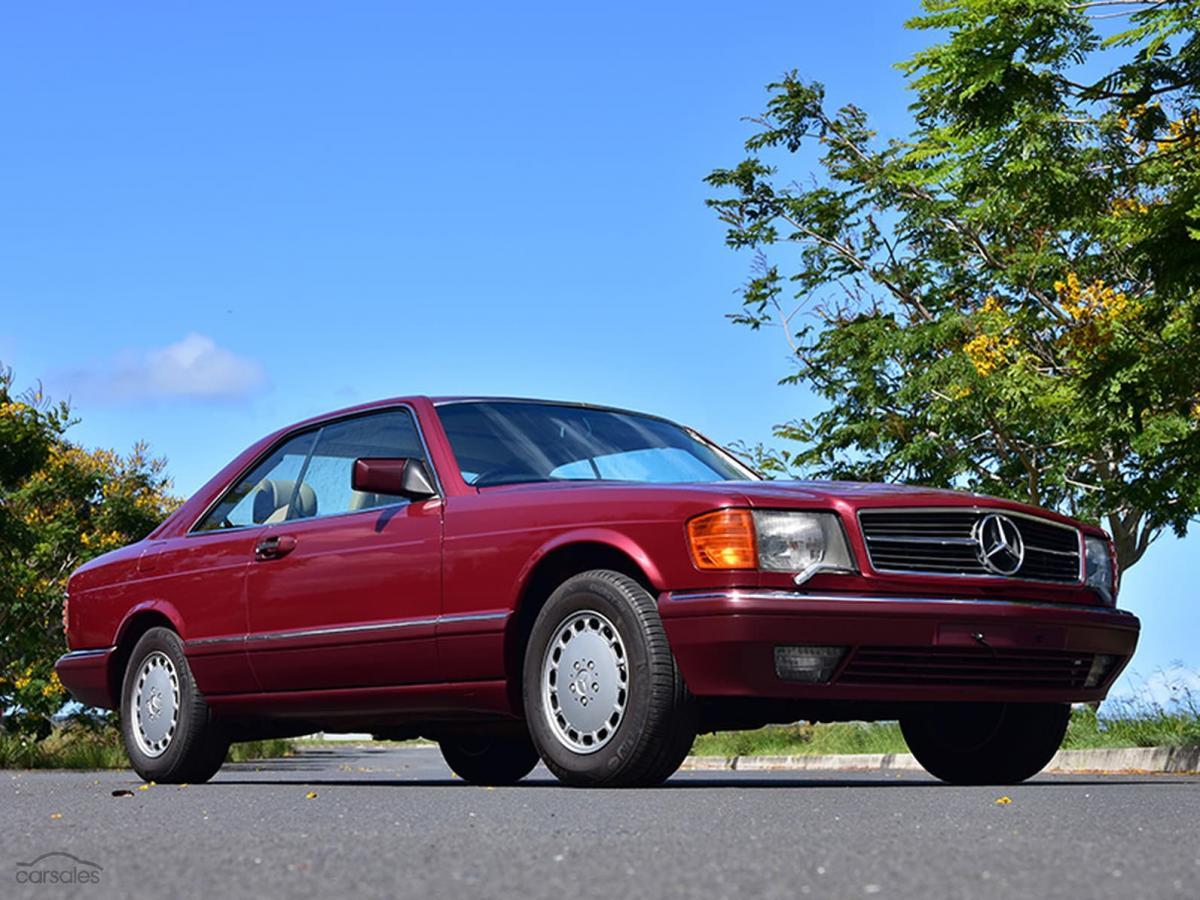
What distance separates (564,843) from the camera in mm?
4398

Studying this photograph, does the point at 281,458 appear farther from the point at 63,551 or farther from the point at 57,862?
the point at 63,551

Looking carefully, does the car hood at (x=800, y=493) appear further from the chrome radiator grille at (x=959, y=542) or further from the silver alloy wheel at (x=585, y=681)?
the silver alloy wheel at (x=585, y=681)

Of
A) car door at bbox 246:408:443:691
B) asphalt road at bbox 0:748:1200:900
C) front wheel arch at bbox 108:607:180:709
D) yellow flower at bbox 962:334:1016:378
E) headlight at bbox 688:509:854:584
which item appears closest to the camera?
asphalt road at bbox 0:748:1200:900

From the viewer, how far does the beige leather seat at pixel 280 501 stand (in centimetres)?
834

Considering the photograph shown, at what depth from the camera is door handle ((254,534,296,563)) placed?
318 inches

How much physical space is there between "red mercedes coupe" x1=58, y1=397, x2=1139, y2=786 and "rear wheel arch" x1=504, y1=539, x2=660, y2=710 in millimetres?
14

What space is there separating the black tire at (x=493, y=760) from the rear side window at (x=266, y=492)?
1.64m

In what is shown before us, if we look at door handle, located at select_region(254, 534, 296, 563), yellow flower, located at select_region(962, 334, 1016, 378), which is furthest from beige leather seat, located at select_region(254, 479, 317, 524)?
yellow flower, located at select_region(962, 334, 1016, 378)

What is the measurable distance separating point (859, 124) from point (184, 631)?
17.6m

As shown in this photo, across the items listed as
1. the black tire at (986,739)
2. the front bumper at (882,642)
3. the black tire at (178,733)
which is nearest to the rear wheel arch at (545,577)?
the front bumper at (882,642)

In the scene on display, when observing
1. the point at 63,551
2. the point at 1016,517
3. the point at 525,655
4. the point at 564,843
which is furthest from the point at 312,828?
the point at 63,551

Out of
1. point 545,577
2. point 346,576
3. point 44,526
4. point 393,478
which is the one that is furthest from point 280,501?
point 44,526

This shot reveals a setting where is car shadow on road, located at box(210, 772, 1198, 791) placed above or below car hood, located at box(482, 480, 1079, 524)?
below

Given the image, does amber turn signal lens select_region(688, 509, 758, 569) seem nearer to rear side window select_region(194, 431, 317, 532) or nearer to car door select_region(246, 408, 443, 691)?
car door select_region(246, 408, 443, 691)
